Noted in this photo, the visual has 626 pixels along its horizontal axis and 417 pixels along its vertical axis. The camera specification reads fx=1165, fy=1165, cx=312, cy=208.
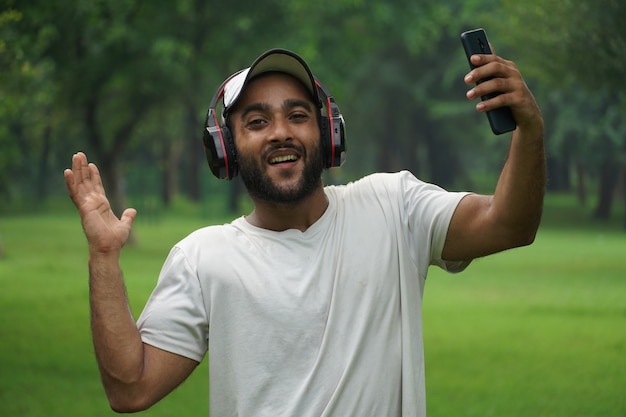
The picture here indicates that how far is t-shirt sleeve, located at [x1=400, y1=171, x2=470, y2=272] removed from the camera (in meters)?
3.40

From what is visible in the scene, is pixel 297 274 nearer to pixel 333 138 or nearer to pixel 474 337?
pixel 333 138

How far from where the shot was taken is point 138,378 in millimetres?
3279

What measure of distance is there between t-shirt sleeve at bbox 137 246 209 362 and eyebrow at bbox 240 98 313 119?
1.64 feet

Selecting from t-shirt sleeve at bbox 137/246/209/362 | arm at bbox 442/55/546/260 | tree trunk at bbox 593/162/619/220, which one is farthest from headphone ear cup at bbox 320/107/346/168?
tree trunk at bbox 593/162/619/220

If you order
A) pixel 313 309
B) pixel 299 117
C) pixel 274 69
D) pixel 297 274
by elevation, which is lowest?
pixel 313 309

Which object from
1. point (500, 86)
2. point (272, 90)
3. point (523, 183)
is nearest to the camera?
point (500, 86)

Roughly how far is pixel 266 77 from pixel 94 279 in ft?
2.75

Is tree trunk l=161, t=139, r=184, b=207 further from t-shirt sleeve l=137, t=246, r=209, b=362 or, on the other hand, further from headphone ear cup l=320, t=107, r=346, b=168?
t-shirt sleeve l=137, t=246, r=209, b=362

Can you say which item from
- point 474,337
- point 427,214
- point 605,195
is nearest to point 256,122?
point 427,214

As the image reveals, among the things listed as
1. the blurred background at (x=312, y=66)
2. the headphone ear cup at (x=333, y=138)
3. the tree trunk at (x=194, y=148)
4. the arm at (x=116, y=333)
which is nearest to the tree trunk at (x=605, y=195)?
the blurred background at (x=312, y=66)

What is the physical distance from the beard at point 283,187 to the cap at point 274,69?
0.62 feet

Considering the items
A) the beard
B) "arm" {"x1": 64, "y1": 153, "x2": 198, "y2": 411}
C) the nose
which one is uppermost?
the nose

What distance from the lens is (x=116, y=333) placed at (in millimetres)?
3229

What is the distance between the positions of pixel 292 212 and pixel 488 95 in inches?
28.5
